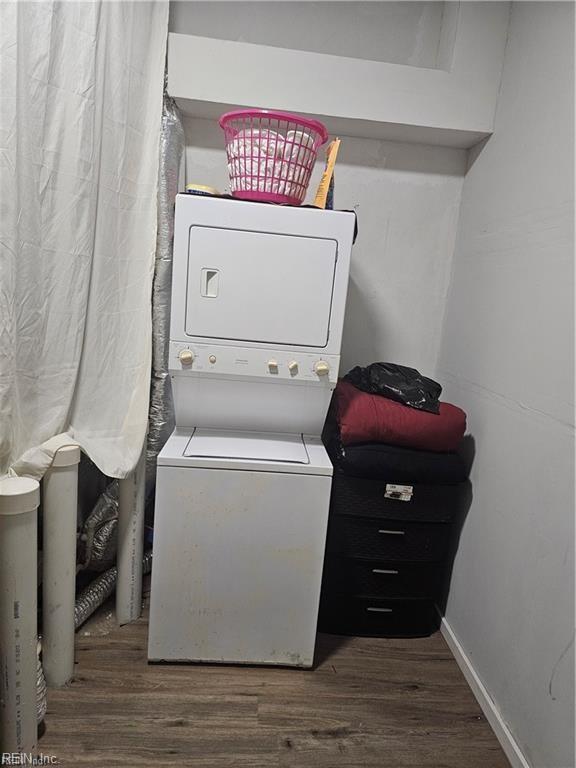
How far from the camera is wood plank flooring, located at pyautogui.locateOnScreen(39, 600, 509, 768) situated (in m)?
1.42

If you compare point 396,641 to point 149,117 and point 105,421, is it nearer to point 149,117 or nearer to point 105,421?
point 105,421

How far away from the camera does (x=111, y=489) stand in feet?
6.75

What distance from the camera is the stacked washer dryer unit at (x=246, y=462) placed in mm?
1620

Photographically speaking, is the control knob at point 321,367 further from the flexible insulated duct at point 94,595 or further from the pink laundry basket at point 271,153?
the flexible insulated duct at point 94,595

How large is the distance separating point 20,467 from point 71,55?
1.20 metres

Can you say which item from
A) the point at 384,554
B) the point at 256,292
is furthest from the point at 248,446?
the point at 384,554

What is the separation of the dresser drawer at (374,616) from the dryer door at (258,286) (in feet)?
3.49

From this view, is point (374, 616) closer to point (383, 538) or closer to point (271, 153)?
point (383, 538)

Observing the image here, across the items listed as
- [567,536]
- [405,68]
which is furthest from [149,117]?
[567,536]

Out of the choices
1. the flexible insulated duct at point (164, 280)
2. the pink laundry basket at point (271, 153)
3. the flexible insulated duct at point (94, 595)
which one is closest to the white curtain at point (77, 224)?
the flexible insulated duct at point (164, 280)

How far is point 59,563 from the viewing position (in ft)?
5.12

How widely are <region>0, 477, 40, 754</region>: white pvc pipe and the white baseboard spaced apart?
1386 mm

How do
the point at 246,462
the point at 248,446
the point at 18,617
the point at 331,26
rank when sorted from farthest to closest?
the point at 331,26 → the point at 248,446 → the point at 246,462 → the point at 18,617

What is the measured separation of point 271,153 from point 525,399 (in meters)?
1.15
